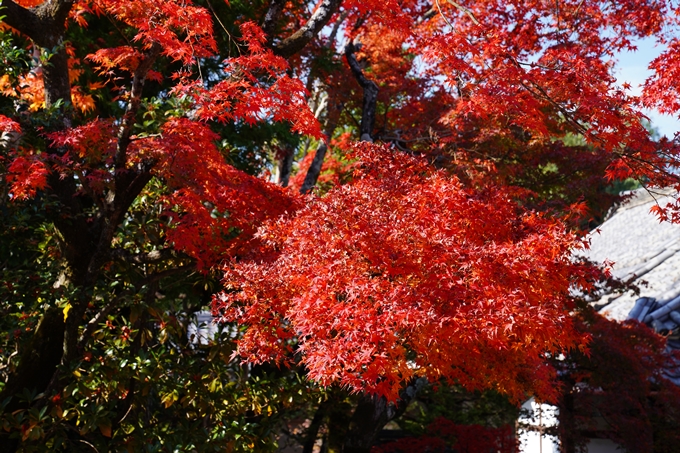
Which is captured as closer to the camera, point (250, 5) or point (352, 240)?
point (352, 240)

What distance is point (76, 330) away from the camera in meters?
5.33

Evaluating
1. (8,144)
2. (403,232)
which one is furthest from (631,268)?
(8,144)

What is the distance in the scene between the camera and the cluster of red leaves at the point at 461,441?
830cm

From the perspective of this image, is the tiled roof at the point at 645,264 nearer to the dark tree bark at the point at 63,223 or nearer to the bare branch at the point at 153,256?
the bare branch at the point at 153,256

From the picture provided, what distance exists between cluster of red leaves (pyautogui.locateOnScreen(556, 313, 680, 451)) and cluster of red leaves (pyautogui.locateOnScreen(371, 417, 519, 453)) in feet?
2.32

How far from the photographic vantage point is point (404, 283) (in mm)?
4176

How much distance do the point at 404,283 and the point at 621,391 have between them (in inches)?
204

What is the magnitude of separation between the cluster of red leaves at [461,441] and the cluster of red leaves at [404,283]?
3.31m

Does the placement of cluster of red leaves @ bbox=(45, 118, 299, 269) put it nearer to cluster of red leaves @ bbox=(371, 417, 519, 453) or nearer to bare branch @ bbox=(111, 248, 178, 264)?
bare branch @ bbox=(111, 248, 178, 264)

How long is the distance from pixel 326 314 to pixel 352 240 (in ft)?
1.74

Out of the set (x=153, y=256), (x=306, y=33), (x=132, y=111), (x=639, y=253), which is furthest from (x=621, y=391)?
(x=639, y=253)

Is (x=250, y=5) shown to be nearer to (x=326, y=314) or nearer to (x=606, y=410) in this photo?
(x=326, y=314)

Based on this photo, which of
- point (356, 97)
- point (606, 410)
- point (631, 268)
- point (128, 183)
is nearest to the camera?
point (128, 183)

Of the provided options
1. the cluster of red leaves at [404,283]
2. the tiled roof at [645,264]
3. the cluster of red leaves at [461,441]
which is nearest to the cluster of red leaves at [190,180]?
the cluster of red leaves at [404,283]
